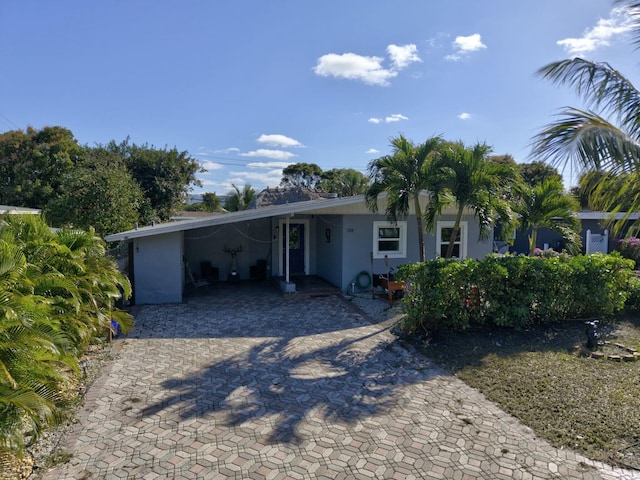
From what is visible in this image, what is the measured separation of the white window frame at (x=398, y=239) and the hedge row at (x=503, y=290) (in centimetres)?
468

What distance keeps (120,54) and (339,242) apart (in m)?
8.75

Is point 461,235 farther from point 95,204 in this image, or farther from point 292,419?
point 95,204

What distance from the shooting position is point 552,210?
10797mm

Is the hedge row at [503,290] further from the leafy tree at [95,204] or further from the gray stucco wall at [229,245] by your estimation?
the leafy tree at [95,204]

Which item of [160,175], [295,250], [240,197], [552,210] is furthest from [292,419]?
[240,197]

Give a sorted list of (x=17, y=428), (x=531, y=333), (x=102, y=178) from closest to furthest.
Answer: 1. (x=17, y=428)
2. (x=531, y=333)
3. (x=102, y=178)

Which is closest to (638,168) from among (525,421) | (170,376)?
(525,421)

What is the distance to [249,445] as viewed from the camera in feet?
13.0

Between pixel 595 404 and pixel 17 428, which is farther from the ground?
pixel 17 428

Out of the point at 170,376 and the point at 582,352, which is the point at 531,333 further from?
the point at 170,376

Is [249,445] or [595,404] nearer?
[249,445]

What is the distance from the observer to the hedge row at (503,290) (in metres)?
7.29

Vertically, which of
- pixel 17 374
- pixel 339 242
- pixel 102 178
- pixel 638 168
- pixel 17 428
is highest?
pixel 102 178

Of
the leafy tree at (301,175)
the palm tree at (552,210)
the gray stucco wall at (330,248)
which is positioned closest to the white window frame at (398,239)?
the gray stucco wall at (330,248)
